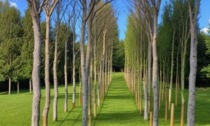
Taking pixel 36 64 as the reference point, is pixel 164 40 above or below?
above

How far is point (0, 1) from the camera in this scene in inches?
1991

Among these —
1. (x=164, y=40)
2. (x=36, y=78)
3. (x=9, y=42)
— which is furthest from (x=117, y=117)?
(x=9, y=42)

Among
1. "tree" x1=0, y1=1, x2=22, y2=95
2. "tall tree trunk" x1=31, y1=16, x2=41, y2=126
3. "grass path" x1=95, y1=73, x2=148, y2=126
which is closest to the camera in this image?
"tall tree trunk" x1=31, y1=16, x2=41, y2=126

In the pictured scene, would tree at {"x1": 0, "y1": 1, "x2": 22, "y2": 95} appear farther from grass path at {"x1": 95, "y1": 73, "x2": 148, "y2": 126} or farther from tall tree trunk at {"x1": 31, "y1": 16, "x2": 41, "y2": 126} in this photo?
tall tree trunk at {"x1": 31, "y1": 16, "x2": 41, "y2": 126}

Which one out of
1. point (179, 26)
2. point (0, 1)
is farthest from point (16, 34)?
point (179, 26)

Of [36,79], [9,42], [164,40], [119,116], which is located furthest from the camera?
[9,42]

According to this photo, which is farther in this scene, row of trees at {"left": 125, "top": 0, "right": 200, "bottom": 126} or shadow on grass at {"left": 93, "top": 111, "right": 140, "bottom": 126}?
shadow on grass at {"left": 93, "top": 111, "right": 140, "bottom": 126}

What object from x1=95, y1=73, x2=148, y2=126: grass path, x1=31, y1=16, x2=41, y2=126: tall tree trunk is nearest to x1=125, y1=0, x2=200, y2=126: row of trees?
x1=95, y1=73, x2=148, y2=126: grass path

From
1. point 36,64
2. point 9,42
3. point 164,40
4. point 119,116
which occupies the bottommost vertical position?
point 119,116

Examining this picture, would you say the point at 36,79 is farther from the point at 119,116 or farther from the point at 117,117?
the point at 119,116

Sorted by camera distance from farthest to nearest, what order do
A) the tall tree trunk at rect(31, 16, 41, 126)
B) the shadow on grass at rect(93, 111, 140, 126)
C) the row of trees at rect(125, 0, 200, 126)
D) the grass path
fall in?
the shadow on grass at rect(93, 111, 140, 126), the grass path, the row of trees at rect(125, 0, 200, 126), the tall tree trunk at rect(31, 16, 41, 126)

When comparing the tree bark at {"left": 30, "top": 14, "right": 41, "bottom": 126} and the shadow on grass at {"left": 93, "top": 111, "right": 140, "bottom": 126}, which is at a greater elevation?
the tree bark at {"left": 30, "top": 14, "right": 41, "bottom": 126}

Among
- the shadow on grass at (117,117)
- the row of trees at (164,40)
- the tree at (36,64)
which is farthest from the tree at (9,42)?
the tree at (36,64)

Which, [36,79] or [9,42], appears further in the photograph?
[9,42]
